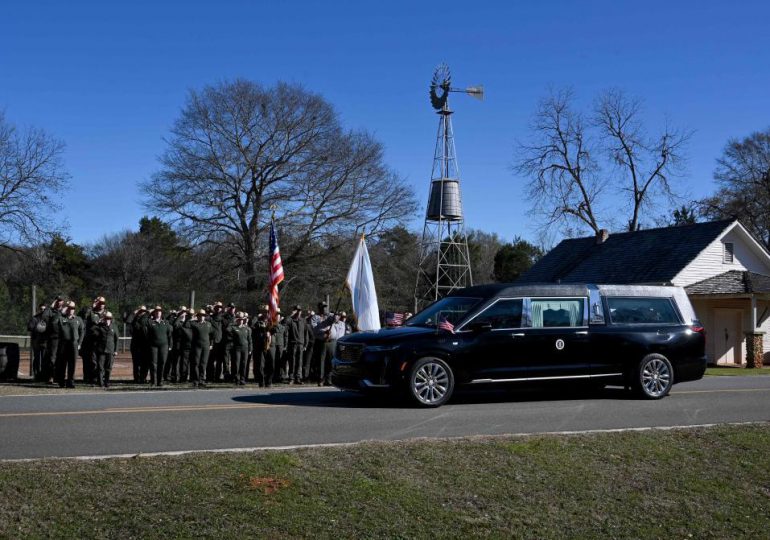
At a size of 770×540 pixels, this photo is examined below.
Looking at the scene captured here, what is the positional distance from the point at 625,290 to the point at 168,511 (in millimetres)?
9754

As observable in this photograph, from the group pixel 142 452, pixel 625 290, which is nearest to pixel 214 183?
pixel 625 290

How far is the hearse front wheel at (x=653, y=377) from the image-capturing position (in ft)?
48.1

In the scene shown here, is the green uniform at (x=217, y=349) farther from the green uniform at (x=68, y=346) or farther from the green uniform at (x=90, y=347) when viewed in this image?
the green uniform at (x=68, y=346)

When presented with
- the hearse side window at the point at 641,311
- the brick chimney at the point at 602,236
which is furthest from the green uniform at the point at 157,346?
the brick chimney at the point at 602,236

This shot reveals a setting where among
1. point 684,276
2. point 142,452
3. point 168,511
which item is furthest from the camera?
point 684,276

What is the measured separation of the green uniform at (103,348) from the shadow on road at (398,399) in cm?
401

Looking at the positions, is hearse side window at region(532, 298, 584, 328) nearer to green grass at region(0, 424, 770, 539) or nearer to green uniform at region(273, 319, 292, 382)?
green grass at region(0, 424, 770, 539)

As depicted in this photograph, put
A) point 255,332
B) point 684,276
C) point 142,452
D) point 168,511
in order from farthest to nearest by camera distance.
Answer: point 684,276 → point 255,332 → point 142,452 → point 168,511

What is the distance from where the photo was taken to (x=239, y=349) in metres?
19.2

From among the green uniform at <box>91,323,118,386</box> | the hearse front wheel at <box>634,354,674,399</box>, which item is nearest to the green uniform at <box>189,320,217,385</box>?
the green uniform at <box>91,323,118,386</box>

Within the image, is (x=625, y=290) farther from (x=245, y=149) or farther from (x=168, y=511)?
(x=245, y=149)

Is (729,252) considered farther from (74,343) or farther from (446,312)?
(74,343)

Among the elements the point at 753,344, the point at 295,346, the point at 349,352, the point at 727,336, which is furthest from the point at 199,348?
the point at 727,336

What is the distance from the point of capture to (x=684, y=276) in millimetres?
34812
